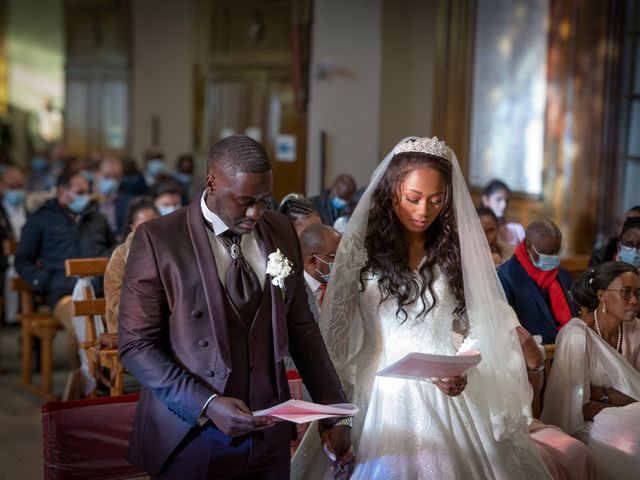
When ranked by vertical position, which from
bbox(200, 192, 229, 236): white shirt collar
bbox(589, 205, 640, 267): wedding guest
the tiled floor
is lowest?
the tiled floor

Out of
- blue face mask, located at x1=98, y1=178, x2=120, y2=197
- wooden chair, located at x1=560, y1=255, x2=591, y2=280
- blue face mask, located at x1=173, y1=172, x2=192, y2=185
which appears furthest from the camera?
blue face mask, located at x1=173, y1=172, x2=192, y2=185

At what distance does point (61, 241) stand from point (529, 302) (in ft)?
11.6

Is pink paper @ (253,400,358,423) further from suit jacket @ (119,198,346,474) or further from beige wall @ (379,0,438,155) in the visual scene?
beige wall @ (379,0,438,155)

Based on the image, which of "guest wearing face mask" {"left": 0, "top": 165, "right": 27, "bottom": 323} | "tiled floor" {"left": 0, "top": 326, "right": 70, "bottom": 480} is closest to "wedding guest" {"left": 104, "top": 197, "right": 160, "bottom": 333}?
"tiled floor" {"left": 0, "top": 326, "right": 70, "bottom": 480}

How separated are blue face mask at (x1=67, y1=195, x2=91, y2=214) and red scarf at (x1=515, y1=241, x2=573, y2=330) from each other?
3.43 metres

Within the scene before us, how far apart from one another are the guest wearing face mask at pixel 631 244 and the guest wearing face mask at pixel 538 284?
555 mm

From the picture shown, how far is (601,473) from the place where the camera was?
3.97 meters

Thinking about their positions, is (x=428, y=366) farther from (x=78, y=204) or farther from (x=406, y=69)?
(x=406, y=69)

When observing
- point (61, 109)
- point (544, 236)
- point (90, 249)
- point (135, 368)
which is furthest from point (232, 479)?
point (61, 109)

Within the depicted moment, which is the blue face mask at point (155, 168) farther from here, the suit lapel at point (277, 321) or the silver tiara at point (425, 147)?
the suit lapel at point (277, 321)

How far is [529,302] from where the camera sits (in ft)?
15.7

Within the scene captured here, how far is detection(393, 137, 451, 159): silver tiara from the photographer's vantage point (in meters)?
3.34

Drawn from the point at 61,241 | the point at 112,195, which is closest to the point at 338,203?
the point at 61,241

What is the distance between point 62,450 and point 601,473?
2.22 meters
